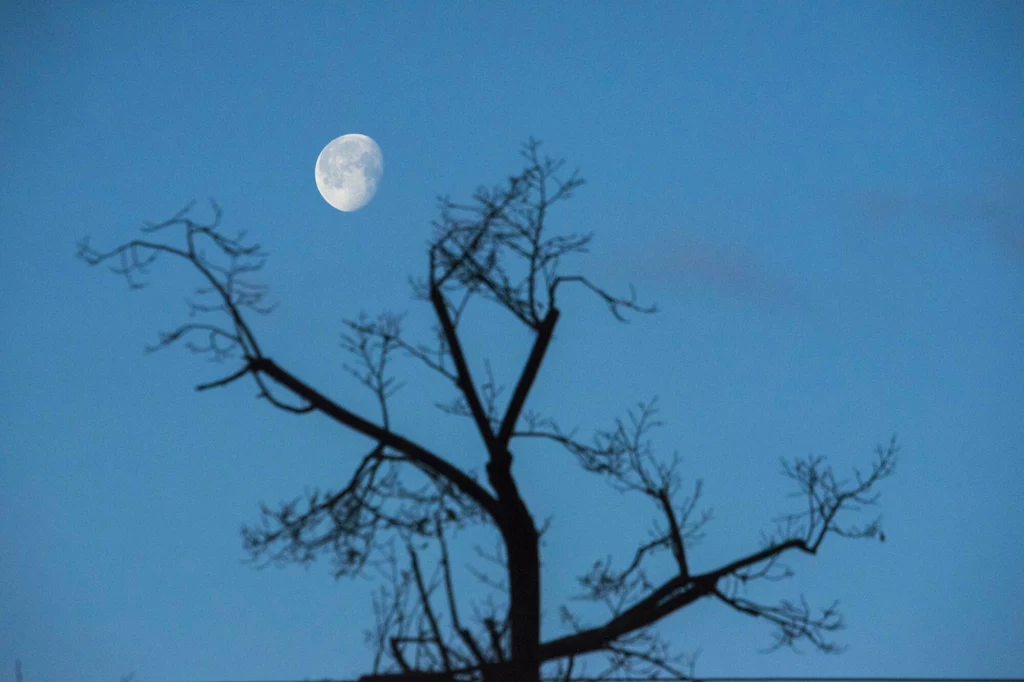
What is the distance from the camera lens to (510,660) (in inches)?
310

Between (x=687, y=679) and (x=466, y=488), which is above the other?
(x=466, y=488)

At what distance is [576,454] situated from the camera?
9.20 meters

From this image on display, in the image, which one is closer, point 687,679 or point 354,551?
point 687,679

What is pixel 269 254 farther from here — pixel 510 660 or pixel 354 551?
pixel 510 660

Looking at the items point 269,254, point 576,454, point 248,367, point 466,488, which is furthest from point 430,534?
point 269,254

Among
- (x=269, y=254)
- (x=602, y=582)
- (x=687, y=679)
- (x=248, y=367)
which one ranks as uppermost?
(x=269, y=254)

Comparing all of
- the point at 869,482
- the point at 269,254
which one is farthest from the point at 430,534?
the point at 869,482

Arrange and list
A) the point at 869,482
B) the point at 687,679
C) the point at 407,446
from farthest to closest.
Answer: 1. the point at 407,446
2. the point at 869,482
3. the point at 687,679

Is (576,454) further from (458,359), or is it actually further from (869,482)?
(869,482)

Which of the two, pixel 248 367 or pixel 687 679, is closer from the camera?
pixel 687 679

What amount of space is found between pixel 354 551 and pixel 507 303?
2.24m

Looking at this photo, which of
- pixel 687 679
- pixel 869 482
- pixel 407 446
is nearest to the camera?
pixel 687 679

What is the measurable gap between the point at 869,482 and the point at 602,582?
6.74ft

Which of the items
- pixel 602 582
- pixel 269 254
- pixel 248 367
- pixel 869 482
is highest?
pixel 269 254
